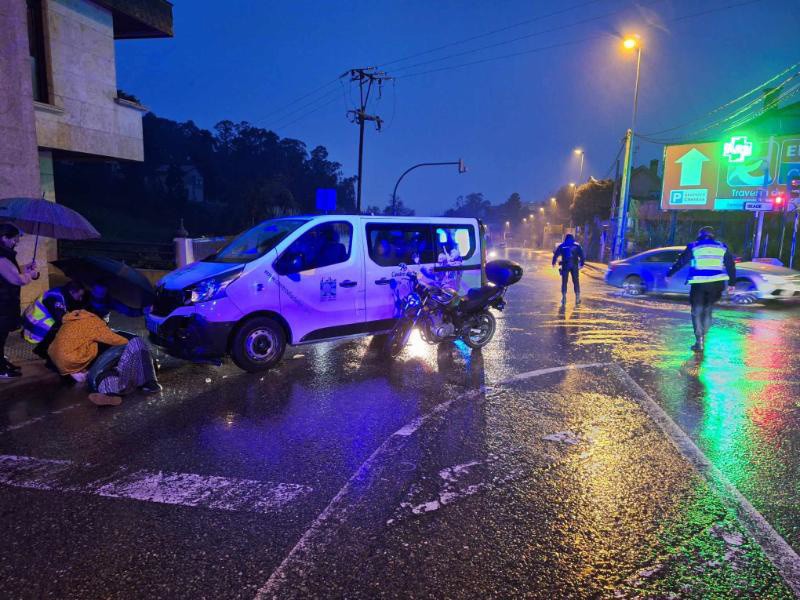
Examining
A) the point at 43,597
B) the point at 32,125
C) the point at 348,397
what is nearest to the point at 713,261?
the point at 348,397

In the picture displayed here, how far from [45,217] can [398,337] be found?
15.2 ft

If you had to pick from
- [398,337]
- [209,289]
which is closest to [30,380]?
[209,289]

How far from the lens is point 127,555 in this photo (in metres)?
3.02

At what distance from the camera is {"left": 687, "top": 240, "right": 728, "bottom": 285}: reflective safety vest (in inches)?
332

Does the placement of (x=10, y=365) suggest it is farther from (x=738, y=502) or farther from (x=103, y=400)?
(x=738, y=502)

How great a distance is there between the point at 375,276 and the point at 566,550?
5.19 m

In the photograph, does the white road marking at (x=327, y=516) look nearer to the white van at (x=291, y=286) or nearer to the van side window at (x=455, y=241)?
the white van at (x=291, y=286)

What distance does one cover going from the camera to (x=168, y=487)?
12.5 ft

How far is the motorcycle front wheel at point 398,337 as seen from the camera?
775 cm

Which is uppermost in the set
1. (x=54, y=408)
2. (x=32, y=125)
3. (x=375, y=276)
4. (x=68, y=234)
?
(x=32, y=125)

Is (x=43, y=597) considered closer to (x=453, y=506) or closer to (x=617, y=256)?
(x=453, y=506)

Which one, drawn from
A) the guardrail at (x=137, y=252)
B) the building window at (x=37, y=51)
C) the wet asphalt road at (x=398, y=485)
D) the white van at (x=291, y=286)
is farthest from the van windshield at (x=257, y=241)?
the building window at (x=37, y=51)

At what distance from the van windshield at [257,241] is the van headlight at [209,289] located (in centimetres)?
46

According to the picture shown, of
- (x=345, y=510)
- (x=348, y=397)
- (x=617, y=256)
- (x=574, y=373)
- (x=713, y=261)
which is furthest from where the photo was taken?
(x=617, y=256)
